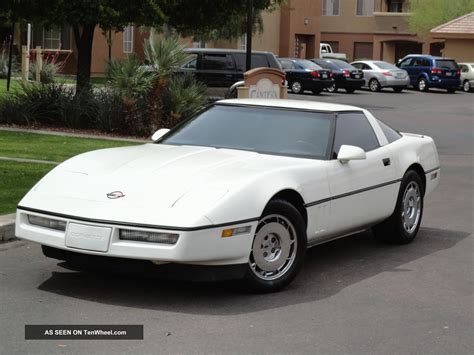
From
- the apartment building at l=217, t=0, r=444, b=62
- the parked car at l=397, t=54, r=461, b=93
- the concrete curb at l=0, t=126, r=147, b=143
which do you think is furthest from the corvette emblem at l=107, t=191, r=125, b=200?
the apartment building at l=217, t=0, r=444, b=62

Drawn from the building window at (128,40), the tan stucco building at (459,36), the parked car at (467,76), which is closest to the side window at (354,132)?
the parked car at (467,76)

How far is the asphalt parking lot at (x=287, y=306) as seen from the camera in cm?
581

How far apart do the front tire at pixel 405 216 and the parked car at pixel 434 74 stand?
36.8 metres

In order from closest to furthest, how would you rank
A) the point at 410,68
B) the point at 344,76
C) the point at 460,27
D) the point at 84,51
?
the point at 84,51
the point at 344,76
the point at 410,68
the point at 460,27

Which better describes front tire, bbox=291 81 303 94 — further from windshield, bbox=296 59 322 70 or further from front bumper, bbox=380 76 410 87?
front bumper, bbox=380 76 410 87

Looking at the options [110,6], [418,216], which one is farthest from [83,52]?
[418,216]

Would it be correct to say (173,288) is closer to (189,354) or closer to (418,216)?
(189,354)

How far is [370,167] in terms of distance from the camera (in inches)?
333

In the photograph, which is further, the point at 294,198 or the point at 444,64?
the point at 444,64

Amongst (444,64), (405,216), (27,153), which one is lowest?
(405,216)

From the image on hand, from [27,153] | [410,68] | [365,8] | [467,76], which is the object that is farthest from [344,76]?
[365,8]

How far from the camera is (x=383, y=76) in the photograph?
144ft

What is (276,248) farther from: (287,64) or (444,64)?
(444,64)

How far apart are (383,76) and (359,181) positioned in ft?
120
